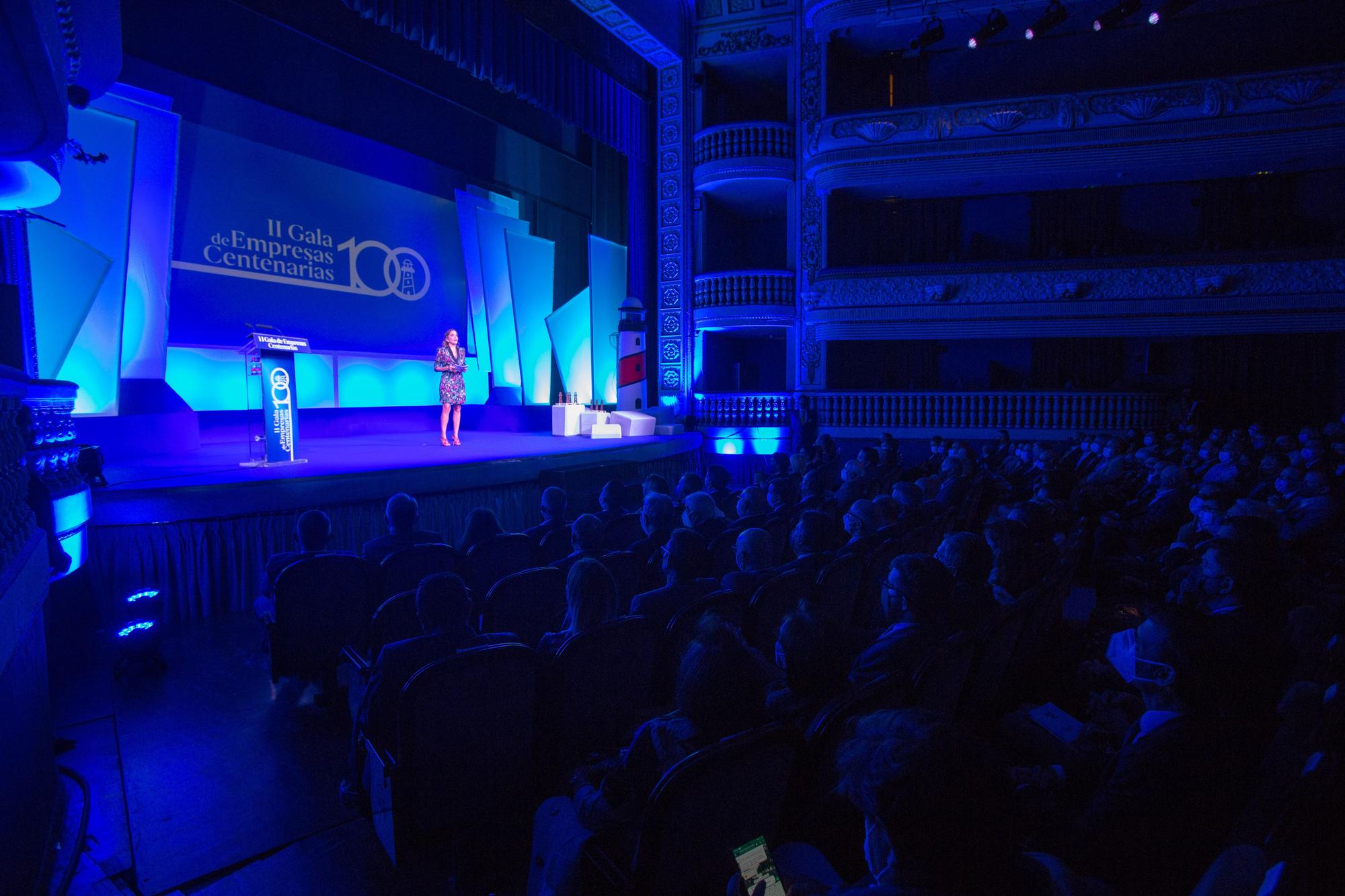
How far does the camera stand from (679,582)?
280cm

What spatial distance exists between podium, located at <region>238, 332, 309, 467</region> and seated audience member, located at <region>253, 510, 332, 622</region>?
2093mm

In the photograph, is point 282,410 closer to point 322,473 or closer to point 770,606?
point 322,473

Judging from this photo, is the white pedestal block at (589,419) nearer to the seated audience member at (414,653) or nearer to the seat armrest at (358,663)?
the seat armrest at (358,663)

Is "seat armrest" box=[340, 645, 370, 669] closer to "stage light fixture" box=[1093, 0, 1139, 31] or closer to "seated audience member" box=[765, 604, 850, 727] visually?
"seated audience member" box=[765, 604, 850, 727]

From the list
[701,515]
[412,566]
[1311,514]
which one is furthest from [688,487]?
[1311,514]

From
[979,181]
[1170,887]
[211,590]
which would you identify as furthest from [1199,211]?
[211,590]

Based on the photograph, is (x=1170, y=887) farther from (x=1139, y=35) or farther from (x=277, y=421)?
(x=1139, y=35)

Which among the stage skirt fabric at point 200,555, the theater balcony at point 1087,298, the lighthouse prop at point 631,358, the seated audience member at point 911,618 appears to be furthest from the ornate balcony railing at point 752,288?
the seated audience member at point 911,618

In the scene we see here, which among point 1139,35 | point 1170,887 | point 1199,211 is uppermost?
point 1139,35

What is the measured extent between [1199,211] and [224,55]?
13748mm

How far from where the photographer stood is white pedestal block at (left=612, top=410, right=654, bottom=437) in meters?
9.50

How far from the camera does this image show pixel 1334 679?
1797 mm

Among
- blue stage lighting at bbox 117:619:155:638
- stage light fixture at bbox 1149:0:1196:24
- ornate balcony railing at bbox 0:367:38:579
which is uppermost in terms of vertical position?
stage light fixture at bbox 1149:0:1196:24

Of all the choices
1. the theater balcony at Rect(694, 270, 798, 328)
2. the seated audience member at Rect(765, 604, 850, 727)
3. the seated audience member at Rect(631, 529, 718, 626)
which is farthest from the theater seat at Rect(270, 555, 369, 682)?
the theater balcony at Rect(694, 270, 798, 328)
